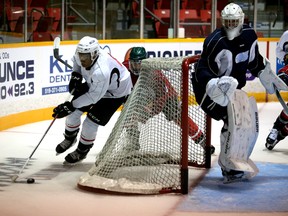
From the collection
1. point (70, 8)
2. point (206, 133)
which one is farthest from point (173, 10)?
point (206, 133)

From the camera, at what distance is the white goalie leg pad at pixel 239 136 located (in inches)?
207

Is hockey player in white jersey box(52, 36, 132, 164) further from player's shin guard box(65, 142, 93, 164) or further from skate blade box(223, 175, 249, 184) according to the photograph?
skate blade box(223, 175, 249, 184)

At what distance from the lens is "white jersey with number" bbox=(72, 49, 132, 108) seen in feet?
18.1

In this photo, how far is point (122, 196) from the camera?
491 cm

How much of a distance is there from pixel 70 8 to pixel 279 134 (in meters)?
3.02

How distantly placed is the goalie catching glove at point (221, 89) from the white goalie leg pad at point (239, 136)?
0.68ft

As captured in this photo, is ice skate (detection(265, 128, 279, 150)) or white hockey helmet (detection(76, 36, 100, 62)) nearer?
white hockey helmet (detection(76, 36, 100, 62))

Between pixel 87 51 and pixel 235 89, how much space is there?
1043 mm

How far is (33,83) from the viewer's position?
8047 mm

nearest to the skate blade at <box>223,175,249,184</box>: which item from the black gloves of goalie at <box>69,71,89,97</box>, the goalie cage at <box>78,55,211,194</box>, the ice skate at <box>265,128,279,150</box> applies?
the goalie cage at <box>78,55,211,194</box>

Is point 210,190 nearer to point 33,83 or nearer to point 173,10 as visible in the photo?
point 33,83

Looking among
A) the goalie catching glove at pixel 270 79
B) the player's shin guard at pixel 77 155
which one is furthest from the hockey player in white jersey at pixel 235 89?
the player's shin guard at pixel 77 155

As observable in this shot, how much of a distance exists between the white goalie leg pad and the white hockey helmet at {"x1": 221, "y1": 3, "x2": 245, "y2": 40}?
388 mm

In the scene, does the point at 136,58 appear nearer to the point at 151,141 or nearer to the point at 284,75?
the point at 151,141
